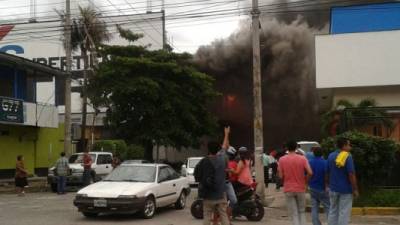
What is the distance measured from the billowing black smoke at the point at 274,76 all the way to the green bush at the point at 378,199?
31374 mm

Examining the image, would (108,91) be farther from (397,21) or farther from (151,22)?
(151,22)

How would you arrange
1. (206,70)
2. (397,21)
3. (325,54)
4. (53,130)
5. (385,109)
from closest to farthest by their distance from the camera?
(385,109) → (325,54) → (397,21) → (53,130) → (206,70)

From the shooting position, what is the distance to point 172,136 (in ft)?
125

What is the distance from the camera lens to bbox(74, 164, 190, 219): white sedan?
13500 mm

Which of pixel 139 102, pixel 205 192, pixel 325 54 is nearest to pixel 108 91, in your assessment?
pixel 139 102

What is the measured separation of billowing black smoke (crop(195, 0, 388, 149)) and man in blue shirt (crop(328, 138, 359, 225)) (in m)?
37.0

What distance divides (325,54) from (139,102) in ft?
44.9

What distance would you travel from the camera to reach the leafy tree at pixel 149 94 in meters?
36.3

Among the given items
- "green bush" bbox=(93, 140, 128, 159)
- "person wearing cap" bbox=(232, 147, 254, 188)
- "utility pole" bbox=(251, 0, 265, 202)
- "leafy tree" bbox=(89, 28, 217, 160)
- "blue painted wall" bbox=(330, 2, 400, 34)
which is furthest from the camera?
"green bush" bbox=(93, 140, 128, 159)

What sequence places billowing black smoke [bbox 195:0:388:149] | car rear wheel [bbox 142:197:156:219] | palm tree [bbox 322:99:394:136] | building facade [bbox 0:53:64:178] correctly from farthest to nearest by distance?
1. billowing black smoke [bbox 195:0:388:149]
2. building facade [bbox 0:53:64:178]
3. palm tree [bbox 322:99:394:136]
4. car rear wheel [bbox 142:197:156:219]

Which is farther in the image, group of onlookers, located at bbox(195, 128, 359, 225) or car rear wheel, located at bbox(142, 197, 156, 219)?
car rear wheel, located at bbox(142, 197, 156, 219)

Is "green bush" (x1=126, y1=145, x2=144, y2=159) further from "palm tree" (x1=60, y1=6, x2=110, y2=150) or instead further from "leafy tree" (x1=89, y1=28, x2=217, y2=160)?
"palm tree" (x1=60, y1=6, x2=110, y2=150)

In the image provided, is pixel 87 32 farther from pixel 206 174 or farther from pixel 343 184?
pixel 343 184

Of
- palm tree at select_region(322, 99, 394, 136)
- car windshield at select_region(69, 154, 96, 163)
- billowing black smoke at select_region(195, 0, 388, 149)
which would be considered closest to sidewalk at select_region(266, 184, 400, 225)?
palm tree at select_region(322, 99, 394, 136)
